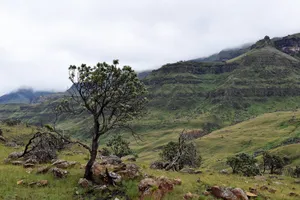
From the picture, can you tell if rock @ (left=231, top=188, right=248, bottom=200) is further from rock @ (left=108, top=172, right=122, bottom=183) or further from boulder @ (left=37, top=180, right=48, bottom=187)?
boulder @ (left=37, top=180, right=48, bottom=187)

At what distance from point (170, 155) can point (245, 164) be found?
2053 centimetres

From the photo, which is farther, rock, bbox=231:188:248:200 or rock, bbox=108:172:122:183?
rock, bbox=108:172:122:183

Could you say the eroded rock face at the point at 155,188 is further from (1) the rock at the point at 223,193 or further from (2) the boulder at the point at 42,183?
(2) the boulder at the point at 42,183

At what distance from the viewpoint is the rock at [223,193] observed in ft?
83.6

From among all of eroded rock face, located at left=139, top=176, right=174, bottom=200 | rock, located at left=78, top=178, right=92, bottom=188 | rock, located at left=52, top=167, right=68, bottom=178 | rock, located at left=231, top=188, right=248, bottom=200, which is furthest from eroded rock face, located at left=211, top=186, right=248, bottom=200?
rock, located at left=52, top=167, right=68, bottom=178

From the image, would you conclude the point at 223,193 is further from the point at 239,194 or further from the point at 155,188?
the point at 155,188

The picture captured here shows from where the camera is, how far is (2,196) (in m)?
23.0

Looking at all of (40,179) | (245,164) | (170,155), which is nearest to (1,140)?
(170,155)

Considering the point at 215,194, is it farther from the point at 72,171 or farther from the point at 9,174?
the point at 9,174

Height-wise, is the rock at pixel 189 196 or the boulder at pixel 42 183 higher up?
the boulder at pixel 42 183

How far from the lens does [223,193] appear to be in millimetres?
25875

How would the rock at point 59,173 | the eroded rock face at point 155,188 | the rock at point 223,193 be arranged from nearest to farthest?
the eroded rock face at point 155,188, the rock at point 223,193, the rock at point 59,173

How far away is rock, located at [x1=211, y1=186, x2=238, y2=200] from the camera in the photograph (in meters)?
25.5

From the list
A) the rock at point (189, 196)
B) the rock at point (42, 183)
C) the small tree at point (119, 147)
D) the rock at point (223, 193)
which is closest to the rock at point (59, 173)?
the rock at point (42, 183)
